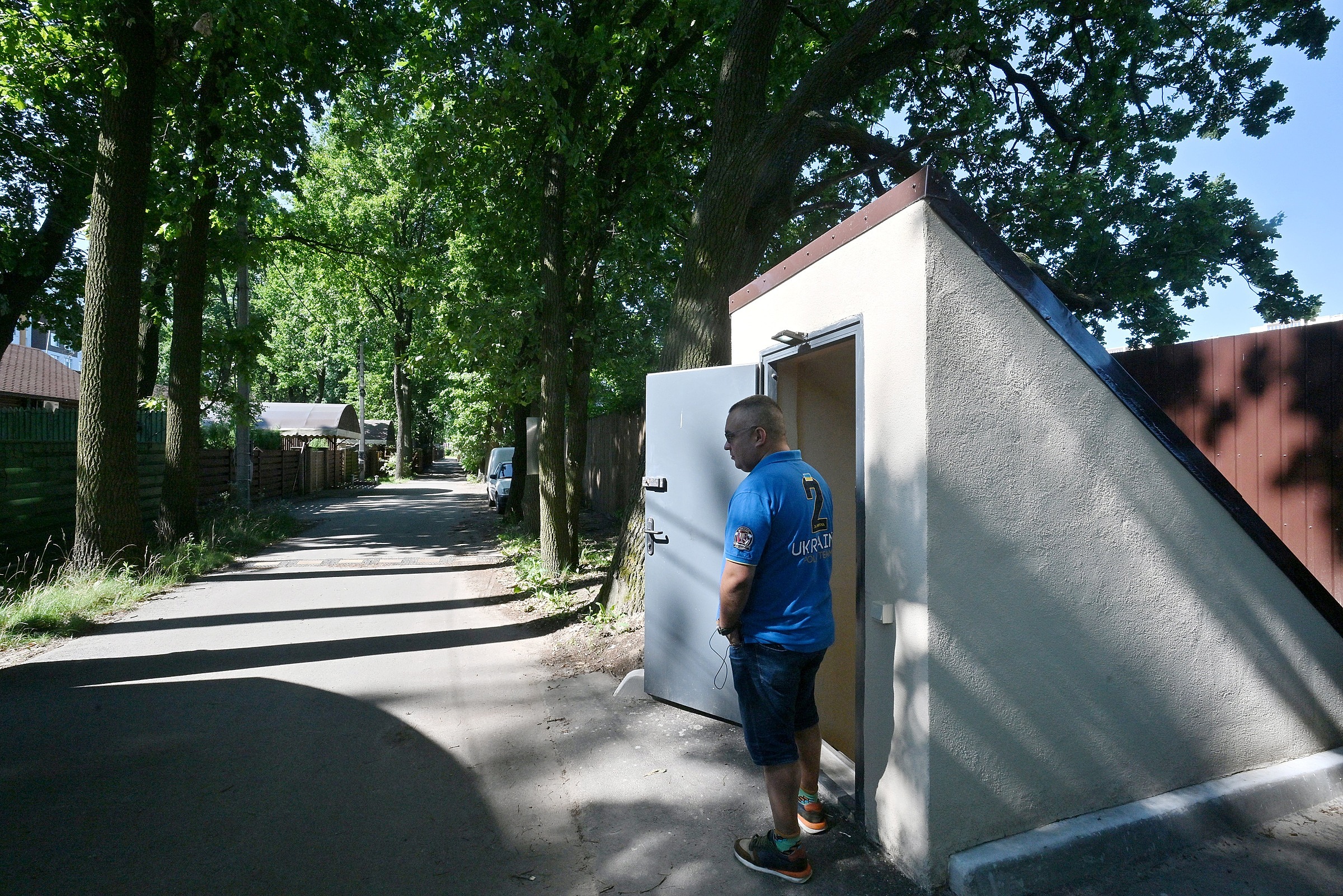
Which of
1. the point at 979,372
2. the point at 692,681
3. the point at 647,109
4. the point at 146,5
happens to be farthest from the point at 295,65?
the point at 979,372

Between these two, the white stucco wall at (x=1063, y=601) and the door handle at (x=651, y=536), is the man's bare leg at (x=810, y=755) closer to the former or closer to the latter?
the white stucco wall at (x=1063, y=601)

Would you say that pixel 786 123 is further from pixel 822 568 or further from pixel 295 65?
pixel 295 65

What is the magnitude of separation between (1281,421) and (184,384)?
13.5m

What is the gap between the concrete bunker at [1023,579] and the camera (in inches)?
118

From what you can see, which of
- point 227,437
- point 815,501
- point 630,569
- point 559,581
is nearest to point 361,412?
point 227,437

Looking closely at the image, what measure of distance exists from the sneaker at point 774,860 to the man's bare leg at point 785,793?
9cm

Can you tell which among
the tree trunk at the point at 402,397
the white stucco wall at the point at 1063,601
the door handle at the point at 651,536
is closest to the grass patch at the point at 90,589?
the door handle at the point at 651,536

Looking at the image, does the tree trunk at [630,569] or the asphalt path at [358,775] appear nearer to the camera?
the asphalt path at [358,775]

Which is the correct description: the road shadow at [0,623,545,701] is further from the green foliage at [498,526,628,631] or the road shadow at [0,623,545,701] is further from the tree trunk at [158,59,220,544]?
the tree trunk at [158,59,220,544]

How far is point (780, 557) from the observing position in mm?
2973

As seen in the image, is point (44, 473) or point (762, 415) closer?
point (762, 415)

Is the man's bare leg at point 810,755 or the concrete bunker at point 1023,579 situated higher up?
the concrete bunker at point 1023,579

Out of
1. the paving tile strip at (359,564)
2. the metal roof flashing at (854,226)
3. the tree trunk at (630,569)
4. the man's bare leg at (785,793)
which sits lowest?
the paving tile strip at (359,564)

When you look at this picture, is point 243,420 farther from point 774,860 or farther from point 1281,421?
point 1281,421
